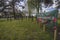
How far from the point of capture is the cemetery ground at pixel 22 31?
9.02 ft

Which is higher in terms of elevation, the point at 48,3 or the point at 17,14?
the point at 48,3

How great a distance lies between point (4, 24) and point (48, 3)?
100 cm

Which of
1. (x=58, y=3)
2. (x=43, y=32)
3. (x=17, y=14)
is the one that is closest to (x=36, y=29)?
(x=43, y=32)

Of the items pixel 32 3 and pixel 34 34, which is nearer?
pixel 34 34

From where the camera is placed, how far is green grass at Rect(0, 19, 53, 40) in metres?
2.75

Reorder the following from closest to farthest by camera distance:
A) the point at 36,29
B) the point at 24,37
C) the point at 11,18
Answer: the point at 24,37 → the point at 36,29 → the point at 11,18

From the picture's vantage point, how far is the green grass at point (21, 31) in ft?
9.03

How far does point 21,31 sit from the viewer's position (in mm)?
2867

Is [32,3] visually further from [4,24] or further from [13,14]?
[4,24]

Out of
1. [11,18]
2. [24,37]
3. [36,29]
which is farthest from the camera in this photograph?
[11,18]

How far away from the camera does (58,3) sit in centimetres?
333

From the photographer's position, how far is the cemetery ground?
2.75 metres

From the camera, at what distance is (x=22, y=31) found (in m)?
2.86

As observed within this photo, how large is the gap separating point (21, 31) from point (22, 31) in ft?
0.06
